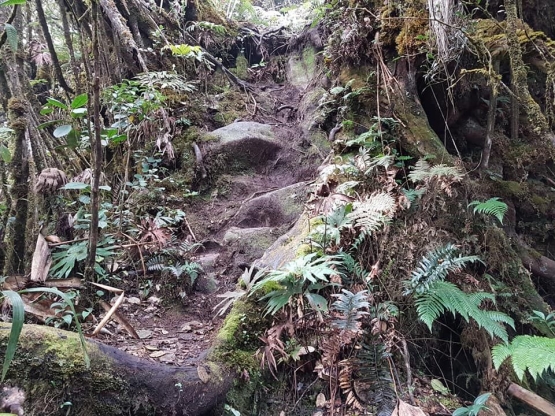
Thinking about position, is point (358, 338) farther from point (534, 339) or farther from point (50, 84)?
point (50, 84)

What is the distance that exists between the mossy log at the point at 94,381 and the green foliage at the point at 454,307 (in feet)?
5.04

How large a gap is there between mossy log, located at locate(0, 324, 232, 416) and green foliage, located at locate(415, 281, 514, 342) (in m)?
1.54

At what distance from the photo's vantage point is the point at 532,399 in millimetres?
2633

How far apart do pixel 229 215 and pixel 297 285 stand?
2923mm

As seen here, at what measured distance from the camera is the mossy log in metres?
1.92

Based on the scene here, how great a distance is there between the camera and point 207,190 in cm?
597

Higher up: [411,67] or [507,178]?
[411,67]

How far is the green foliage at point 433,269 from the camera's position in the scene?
277 centimetres

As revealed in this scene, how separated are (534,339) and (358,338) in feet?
3.77

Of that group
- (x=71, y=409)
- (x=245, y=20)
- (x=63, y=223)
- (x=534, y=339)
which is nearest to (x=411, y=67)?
(x=534, y=339)

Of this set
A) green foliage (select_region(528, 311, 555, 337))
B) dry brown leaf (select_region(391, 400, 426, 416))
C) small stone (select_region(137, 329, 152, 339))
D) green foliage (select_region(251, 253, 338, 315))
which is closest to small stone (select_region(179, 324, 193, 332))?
small stone (select_region(137, 329, 152, 339))

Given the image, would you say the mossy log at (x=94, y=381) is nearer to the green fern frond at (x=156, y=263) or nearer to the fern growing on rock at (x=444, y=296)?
the fern growing on rock at (x=444, y=296)

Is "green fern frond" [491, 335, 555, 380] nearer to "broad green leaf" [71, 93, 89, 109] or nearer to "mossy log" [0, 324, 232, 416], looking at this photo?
"mossy log" [0, 324, 232, 416]

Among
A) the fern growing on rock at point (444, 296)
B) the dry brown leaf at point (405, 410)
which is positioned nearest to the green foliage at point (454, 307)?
the fern growing on rock at point (444, 296)
